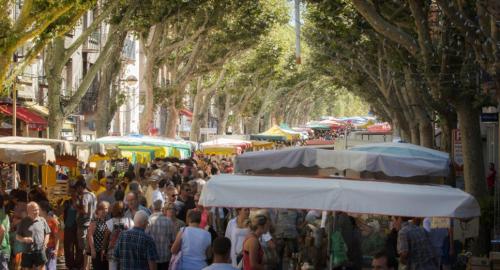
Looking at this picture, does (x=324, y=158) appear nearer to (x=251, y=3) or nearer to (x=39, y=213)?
(x=39, y=213)

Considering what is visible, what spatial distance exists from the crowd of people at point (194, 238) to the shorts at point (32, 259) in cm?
1

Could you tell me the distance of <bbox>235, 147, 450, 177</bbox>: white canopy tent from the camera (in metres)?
11.9

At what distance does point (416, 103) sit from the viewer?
26.3 metres

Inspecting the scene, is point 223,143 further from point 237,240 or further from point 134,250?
point 134,250

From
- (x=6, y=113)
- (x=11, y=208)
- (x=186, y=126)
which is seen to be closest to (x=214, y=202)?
(x=11, y=208)

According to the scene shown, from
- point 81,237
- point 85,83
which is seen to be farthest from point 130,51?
point 81,237

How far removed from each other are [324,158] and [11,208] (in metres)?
5.86

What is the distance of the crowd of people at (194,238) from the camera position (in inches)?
418

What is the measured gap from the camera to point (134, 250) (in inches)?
416

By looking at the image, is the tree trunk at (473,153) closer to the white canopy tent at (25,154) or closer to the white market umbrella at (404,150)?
the white market umbrella at (404,150)

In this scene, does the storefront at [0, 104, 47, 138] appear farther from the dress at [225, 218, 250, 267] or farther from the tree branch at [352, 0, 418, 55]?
the dress at [225, 218, 250, 267]

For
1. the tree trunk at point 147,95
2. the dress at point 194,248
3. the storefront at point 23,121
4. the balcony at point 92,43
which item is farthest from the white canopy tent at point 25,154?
the balcony at point 92,43

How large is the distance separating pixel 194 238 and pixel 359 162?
2.37m

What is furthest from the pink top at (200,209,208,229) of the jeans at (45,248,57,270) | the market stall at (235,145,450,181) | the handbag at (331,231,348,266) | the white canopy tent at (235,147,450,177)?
the handbag at (331,231,348,266)
